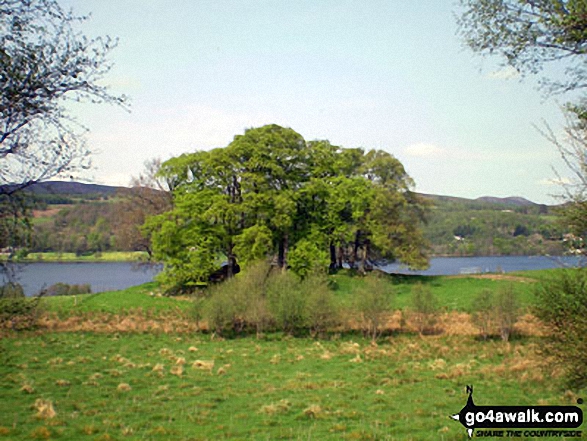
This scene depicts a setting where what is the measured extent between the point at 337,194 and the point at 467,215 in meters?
122

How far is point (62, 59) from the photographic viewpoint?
694 centimetres

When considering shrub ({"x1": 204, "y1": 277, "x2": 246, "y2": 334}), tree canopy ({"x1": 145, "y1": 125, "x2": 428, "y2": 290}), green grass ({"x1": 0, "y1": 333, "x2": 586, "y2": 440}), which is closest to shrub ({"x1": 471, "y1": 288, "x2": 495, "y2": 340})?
green grass ({"x1": 0, "y1": 333, "x2": 586, "y2": 440})

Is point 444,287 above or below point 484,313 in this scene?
below

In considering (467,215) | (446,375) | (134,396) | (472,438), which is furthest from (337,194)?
(467,215)

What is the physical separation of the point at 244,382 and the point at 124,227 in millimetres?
32509

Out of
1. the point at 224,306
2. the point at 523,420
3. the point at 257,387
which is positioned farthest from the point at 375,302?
the point at 523,420

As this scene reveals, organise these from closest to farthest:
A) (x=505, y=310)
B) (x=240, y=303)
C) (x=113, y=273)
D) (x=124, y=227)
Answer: (x=505, y=310) < (x=240, y=303) < (x=124, y=227) < (x=113, y=273)

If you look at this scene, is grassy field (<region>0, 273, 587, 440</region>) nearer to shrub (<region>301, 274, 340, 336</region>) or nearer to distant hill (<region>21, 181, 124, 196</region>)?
shrub (<region>301, 274, 340, 336</region>)

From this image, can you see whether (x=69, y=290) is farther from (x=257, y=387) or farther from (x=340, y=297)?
(x=257, y=387)

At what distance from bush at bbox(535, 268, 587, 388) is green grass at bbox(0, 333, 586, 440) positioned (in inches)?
54.6

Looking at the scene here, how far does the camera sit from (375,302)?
29047mm

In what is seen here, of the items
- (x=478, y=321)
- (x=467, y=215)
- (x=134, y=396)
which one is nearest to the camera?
(x=134, y=396)

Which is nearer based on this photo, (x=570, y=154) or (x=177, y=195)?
(x=570, y=154)

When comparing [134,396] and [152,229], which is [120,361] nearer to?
[134,396]
